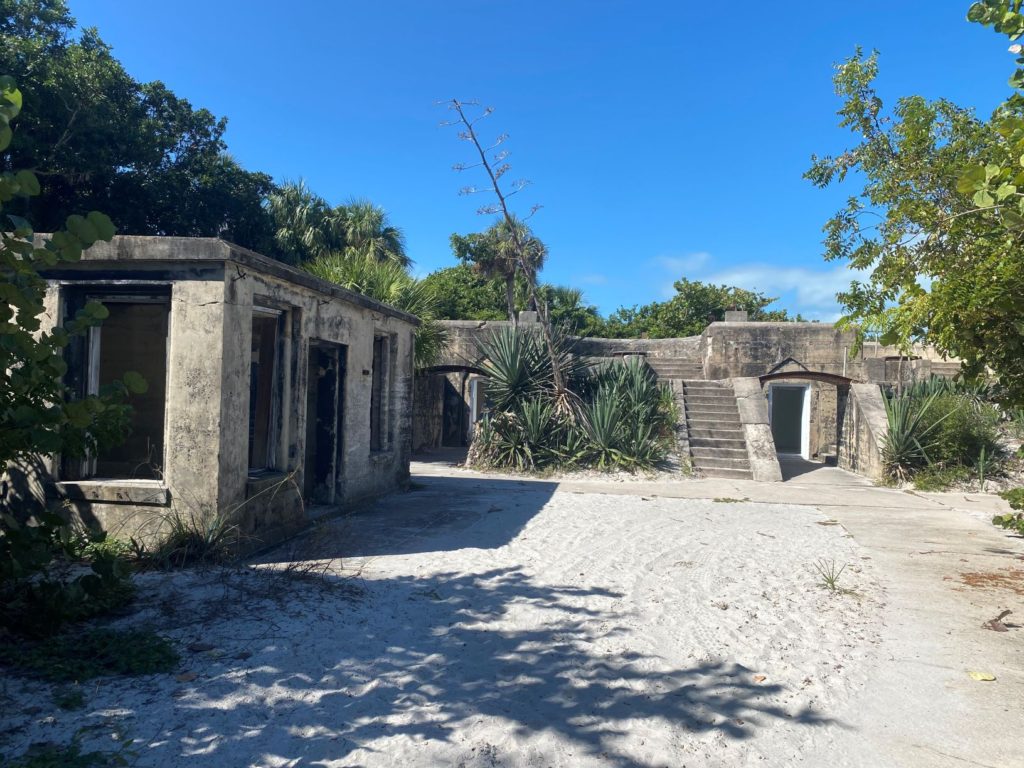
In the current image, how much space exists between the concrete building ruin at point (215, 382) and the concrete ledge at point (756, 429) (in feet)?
25.4

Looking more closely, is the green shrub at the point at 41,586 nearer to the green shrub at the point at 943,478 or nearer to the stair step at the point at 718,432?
the stair step at the point at 718,432

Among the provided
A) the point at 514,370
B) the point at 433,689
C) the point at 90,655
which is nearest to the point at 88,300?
the point at 90,655

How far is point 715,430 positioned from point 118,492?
11.0m

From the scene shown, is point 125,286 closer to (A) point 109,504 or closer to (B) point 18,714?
(A) point 109,504

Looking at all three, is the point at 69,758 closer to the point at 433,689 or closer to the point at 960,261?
the point at 433,689

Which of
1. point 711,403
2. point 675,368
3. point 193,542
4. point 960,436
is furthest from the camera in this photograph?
point 675,368

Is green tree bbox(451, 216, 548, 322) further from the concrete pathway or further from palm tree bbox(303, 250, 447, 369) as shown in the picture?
the concrete pathway

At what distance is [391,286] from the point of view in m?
12.5

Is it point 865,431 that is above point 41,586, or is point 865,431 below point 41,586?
above

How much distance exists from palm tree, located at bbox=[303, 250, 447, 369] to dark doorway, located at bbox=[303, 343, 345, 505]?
4.10 m

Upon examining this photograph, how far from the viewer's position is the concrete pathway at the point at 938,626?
3033 mm

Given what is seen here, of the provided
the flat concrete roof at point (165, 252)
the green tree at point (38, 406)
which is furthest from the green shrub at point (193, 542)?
the flat concrete roof at point (165, 252)

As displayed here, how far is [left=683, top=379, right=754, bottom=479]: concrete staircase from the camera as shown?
12578 millimetres

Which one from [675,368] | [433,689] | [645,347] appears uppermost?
[645,347]
